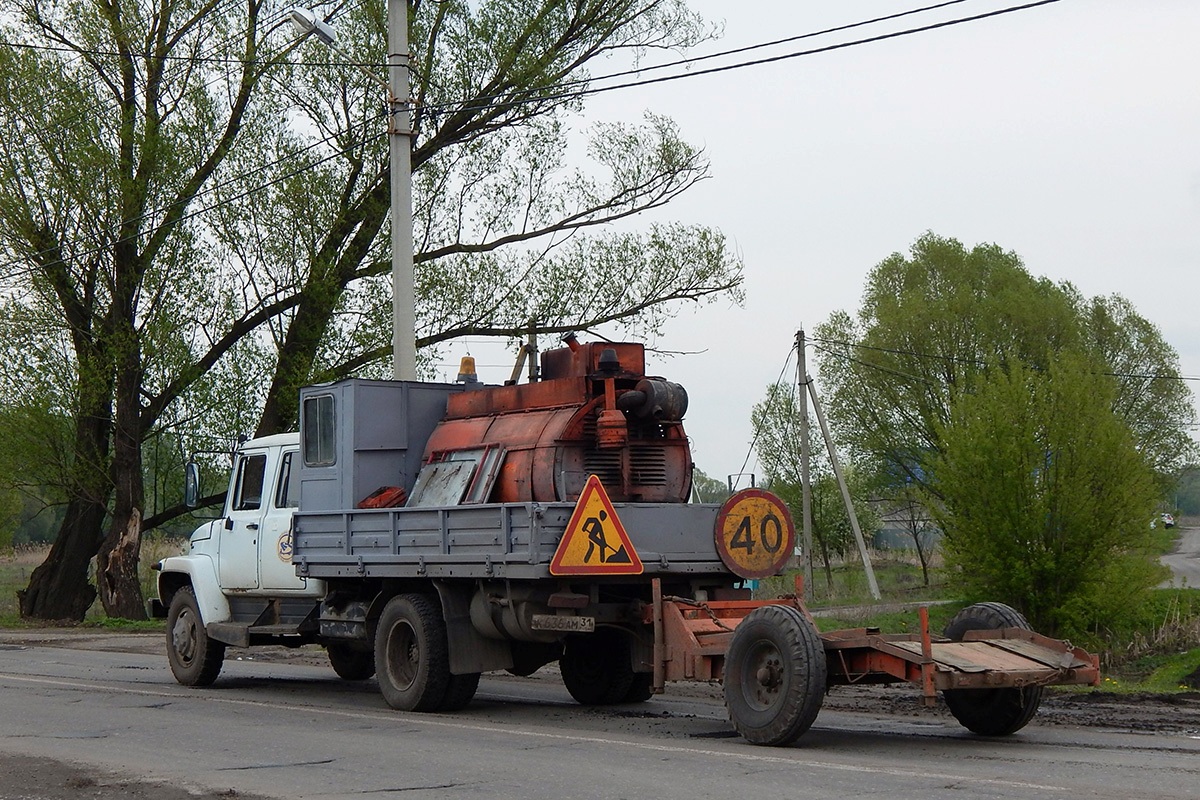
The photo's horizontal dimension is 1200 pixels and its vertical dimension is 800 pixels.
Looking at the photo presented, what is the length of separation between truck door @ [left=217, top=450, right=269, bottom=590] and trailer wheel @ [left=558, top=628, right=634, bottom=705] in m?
3.82

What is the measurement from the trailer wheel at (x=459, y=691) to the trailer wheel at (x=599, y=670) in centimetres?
106

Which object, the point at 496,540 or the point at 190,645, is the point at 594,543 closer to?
the point at 496,540

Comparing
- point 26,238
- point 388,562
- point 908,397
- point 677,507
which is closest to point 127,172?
point 26,238

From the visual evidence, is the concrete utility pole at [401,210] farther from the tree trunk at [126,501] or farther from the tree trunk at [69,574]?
the tree trunk at [69,574]

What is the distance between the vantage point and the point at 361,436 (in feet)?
46.6

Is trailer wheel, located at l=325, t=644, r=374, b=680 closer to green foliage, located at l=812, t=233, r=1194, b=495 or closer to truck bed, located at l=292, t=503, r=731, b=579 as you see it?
truck bed, located at l=292, t=503, r=731, b=579

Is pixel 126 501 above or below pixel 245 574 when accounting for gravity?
above

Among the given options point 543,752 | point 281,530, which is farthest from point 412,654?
point 543,752

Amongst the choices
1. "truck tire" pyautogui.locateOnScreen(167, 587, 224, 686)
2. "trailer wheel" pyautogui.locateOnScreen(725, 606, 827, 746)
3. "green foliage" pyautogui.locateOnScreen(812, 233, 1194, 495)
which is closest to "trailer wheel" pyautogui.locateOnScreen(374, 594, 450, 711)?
"truck tire" pyautogui.locateOnScreen(167, 587, 224, 686)

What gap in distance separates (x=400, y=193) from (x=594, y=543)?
30.6 ft

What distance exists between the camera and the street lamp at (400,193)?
1919 centimetres

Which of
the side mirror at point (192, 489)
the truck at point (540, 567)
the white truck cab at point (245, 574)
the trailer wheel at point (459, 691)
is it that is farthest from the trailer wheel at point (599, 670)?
the side mirror at point (192, 489)

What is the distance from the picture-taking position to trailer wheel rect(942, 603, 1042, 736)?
10.4 metres

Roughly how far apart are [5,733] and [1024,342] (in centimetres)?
4134
